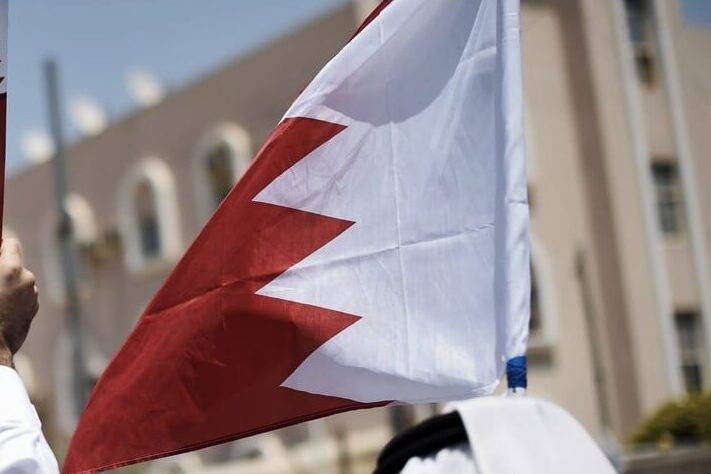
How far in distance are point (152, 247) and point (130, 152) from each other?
1.79 metres

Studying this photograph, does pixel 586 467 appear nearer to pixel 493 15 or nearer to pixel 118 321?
pixel 493 15

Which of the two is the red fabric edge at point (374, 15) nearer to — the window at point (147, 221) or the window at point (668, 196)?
the window at point (668, 196)

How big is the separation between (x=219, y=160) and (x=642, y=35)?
7605 mm

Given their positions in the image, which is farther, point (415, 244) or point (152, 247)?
point (152, 247)

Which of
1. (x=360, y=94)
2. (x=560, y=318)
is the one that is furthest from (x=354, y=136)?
(x=560, y=318)

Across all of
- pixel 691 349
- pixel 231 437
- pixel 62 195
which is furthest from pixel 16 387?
pixel 691 349

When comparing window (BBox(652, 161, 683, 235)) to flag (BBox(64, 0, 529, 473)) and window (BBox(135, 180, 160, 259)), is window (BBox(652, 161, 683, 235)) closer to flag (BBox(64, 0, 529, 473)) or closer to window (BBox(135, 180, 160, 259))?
window (BBox(135, 180, 160, 259))

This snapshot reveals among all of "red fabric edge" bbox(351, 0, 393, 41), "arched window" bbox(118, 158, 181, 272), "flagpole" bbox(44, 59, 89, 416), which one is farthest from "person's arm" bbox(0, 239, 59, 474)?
"arched window" bbox(118, 158, 181, 272)

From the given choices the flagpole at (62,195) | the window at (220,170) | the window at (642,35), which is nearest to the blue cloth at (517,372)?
the flagpole at (62,195)

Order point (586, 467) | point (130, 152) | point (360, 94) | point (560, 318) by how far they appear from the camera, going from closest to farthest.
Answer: point (586, 467) → point (360, 94) → point (560, 318) → point (130, 152)

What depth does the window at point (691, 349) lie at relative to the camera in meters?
22.8

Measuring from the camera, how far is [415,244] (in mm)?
2783

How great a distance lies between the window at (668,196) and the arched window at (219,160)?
21.7 feet

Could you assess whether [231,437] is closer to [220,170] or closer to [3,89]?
[3,89]
